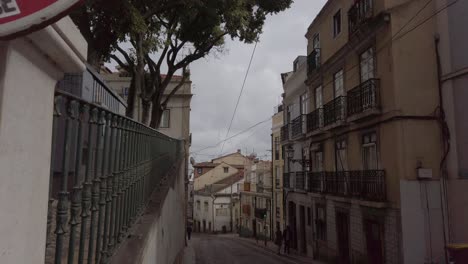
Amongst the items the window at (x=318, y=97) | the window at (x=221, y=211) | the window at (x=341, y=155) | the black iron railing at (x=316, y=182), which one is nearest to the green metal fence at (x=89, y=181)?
the window at (x=341, y=155)

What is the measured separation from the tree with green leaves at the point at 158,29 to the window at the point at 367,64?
4.23 meters

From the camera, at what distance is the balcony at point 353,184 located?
13.9m

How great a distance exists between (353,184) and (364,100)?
3.35 metres

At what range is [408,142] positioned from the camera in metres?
13.2

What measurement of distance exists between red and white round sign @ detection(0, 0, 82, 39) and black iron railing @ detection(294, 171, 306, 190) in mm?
22291

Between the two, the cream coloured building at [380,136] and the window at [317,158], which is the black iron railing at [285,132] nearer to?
the window at [317,158]

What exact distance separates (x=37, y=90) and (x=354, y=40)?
1590 cm

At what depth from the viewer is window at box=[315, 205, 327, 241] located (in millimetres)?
20089

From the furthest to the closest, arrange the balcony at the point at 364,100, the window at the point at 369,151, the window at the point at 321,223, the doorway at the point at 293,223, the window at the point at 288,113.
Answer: the window at the point at 288,113 < the doorway at the point at 293,223 < the window at the point at 321,223 < the window at the point at 369,151 < the balcony at the point at 364,100

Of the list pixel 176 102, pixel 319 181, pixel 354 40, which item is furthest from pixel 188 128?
pixel 354 40

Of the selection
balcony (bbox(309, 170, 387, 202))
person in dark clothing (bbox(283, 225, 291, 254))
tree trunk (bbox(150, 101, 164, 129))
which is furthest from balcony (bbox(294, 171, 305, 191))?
tree trunk (bbox(150, 101, 164, 129))

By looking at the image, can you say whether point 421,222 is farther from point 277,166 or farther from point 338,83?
point 277,166

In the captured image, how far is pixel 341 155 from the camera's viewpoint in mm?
18422

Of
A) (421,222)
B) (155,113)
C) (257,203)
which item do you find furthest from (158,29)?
(257,203)
